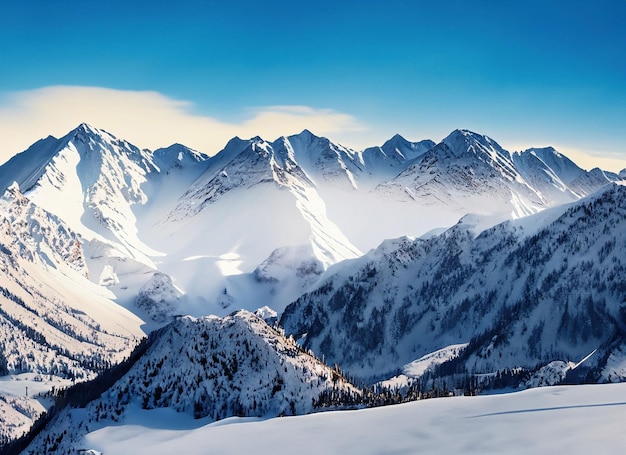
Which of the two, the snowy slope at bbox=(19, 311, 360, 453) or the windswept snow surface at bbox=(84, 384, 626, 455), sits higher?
the snowy slope at bbox=(19, 311, 360, 453)

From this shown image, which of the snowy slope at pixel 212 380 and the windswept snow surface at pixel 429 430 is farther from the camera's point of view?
the snowy slope at pixel 212 380

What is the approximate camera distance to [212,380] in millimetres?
157375

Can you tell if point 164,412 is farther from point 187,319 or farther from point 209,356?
point 187,319

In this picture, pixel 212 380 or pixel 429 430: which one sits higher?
pixel 212 380

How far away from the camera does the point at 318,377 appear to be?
6339 inches

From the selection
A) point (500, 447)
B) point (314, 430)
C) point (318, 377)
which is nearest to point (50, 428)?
point (318, 377)

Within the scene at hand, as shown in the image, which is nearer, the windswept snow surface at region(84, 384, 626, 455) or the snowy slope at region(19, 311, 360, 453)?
the windswept snow surface at region(84, 384, 626, 455)

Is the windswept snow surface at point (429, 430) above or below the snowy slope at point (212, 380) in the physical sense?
below

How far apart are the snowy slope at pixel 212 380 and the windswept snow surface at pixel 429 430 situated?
299 inches

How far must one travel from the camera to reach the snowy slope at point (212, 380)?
494 feet

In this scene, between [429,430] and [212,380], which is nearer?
[429,430]

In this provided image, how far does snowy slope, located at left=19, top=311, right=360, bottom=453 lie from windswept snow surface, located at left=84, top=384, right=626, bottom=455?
24.9ft

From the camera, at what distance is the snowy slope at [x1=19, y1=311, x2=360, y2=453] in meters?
150

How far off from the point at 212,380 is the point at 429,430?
7173 centimetres
